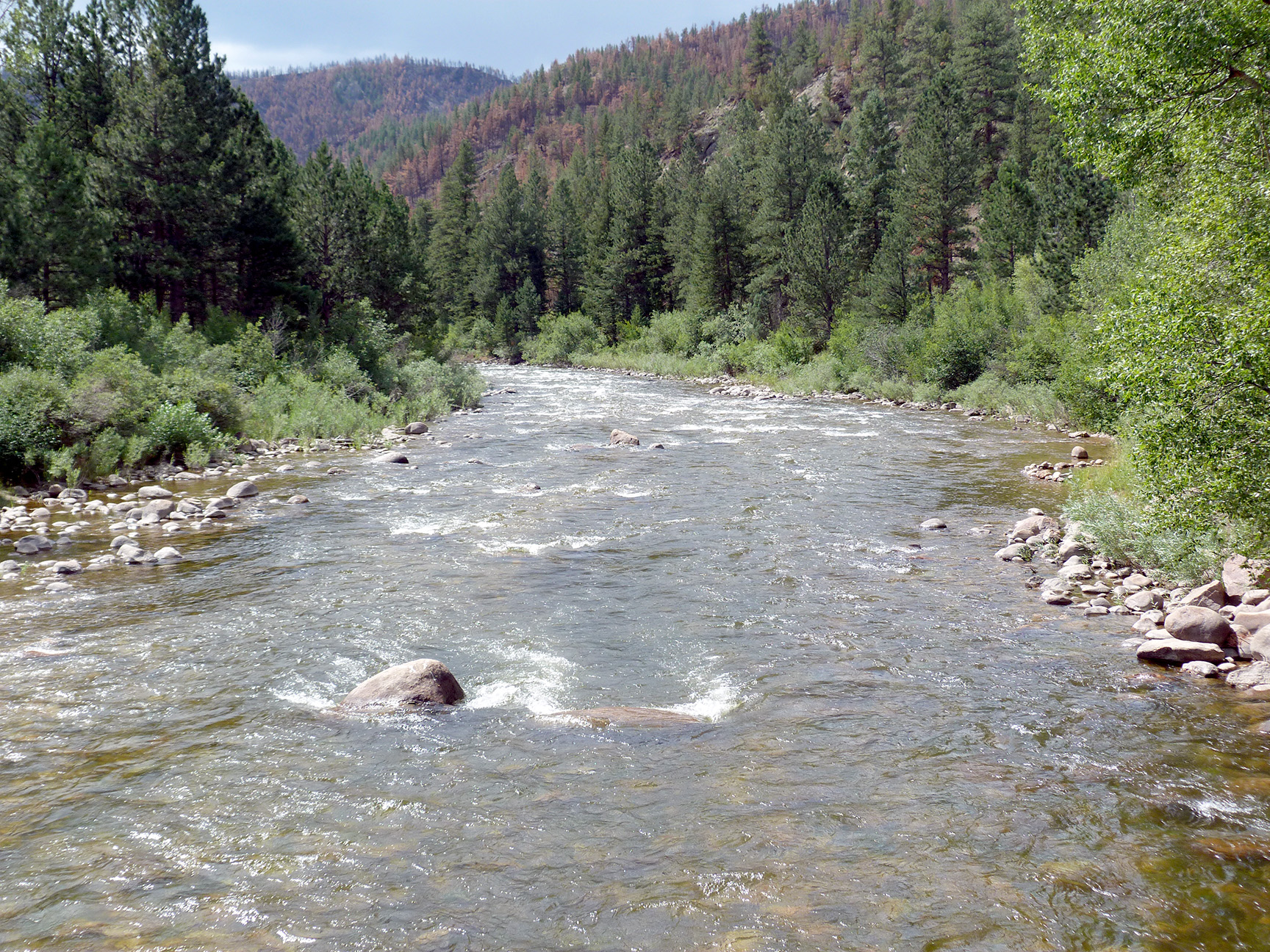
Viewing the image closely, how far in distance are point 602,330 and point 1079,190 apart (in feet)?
163

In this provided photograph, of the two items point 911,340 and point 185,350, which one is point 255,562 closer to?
point 185,350

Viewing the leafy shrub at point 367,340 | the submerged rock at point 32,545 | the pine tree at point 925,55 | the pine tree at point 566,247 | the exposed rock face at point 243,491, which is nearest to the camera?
the submerged rock at point 32,545

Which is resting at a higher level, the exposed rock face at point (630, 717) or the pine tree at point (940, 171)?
the pine tree at point (940, 171)

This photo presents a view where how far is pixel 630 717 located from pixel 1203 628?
19.5ft

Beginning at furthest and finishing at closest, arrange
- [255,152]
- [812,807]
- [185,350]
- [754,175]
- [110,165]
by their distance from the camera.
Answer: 1. [754,175]
2. [255,152]
3. [110,165]
4. [185,350]
5. [812,807]

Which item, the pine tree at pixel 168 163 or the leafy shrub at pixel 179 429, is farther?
the pine tree at pixel 168 163

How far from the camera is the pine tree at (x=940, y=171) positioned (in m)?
46.6

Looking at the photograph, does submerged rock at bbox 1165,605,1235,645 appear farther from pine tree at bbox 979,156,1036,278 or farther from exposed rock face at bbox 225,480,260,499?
pine tree at bbox 979,156,1036,278

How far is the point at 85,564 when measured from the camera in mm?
11586

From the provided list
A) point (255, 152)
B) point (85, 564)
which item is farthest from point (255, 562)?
point (255, 152)

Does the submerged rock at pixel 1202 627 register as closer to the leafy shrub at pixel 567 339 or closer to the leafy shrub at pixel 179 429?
the leafy shrub at pixel 179 429

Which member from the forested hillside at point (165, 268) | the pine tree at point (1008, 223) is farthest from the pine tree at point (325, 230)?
the pine tree at point (1008, 223)

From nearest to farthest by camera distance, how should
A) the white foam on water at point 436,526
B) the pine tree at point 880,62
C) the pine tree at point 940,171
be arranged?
the white foam on water at point 436,526
the pine tree at point 940,171
the pine tree at point 880,62

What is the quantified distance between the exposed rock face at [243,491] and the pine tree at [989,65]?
71203 millimetres
